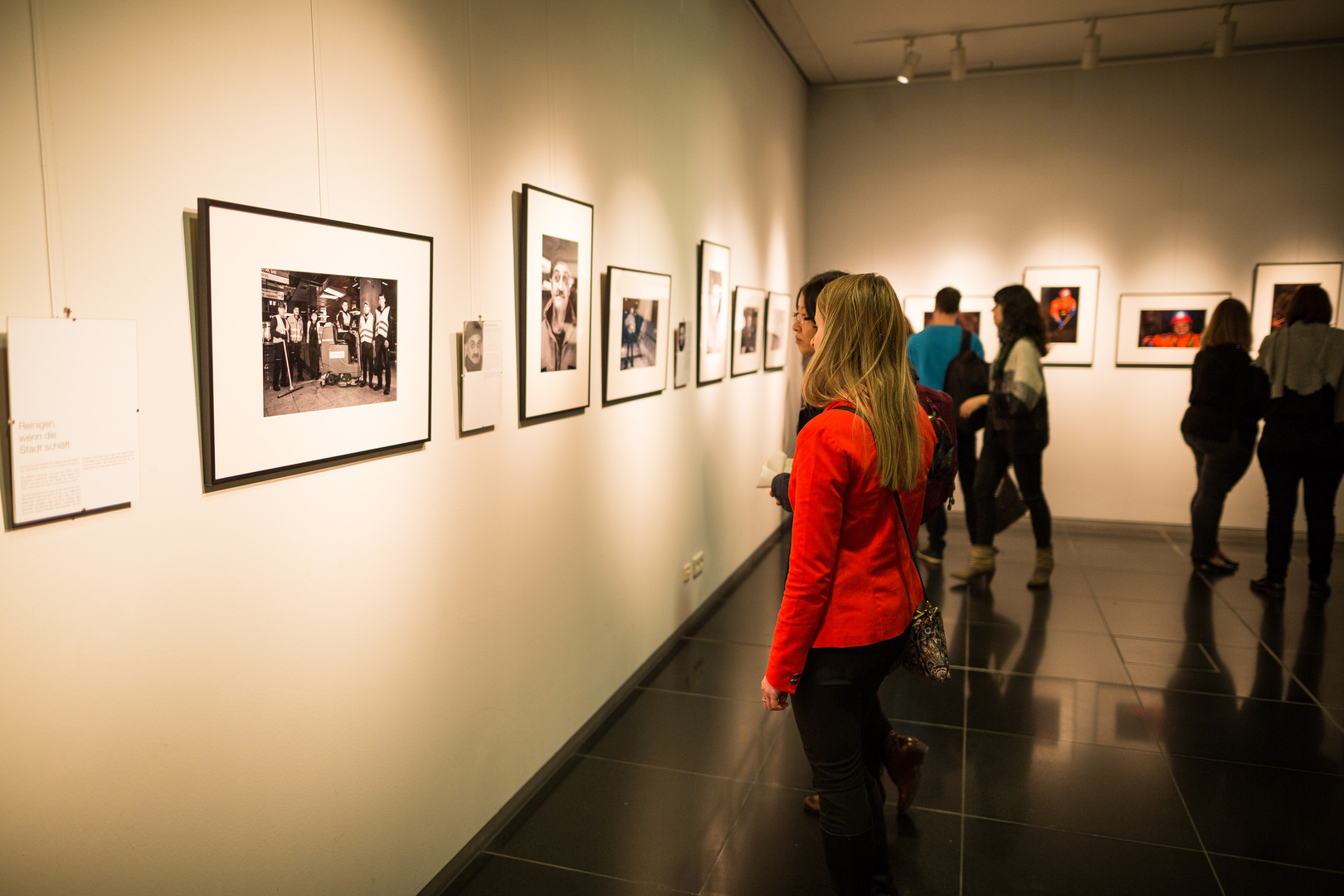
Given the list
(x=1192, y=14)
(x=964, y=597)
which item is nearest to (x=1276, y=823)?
(x=964, y=597)

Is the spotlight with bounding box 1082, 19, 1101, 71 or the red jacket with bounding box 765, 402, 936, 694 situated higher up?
the spotlight with bounding box 1082, 19, 1101, 71

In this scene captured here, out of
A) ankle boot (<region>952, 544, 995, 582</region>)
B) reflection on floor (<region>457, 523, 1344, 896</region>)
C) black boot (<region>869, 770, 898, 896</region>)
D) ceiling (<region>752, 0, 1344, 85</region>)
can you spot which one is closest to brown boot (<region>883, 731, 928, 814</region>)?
reflection on floor (<region>457, 523, 1344, 896</region>)

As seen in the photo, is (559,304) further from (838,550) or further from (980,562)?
(980,562)

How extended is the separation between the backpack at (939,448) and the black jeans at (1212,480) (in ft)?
16.0

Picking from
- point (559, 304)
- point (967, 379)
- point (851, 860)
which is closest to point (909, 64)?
point (967, 379)

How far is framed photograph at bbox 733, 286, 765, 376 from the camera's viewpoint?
605 centimetres

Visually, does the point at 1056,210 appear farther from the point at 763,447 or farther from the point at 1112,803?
the point at 1112,803

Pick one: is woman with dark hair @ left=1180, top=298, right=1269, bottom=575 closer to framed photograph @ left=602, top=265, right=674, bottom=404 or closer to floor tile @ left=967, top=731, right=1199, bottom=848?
floor tile @ left=967, top=731, right=1199, bottom=848

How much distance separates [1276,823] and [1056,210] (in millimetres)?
6261

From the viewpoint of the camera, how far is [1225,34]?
6.62m

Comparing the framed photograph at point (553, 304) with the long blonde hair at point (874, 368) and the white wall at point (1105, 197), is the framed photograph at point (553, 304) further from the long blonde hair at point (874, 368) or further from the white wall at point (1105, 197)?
the white wall at point (1105, 197)

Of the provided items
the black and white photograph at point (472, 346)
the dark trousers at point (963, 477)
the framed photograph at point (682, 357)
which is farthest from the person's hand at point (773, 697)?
the dark trousers at point (963, 477)

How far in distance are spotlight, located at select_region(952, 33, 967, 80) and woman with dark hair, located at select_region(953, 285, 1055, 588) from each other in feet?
8.75

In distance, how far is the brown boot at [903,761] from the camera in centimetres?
309
